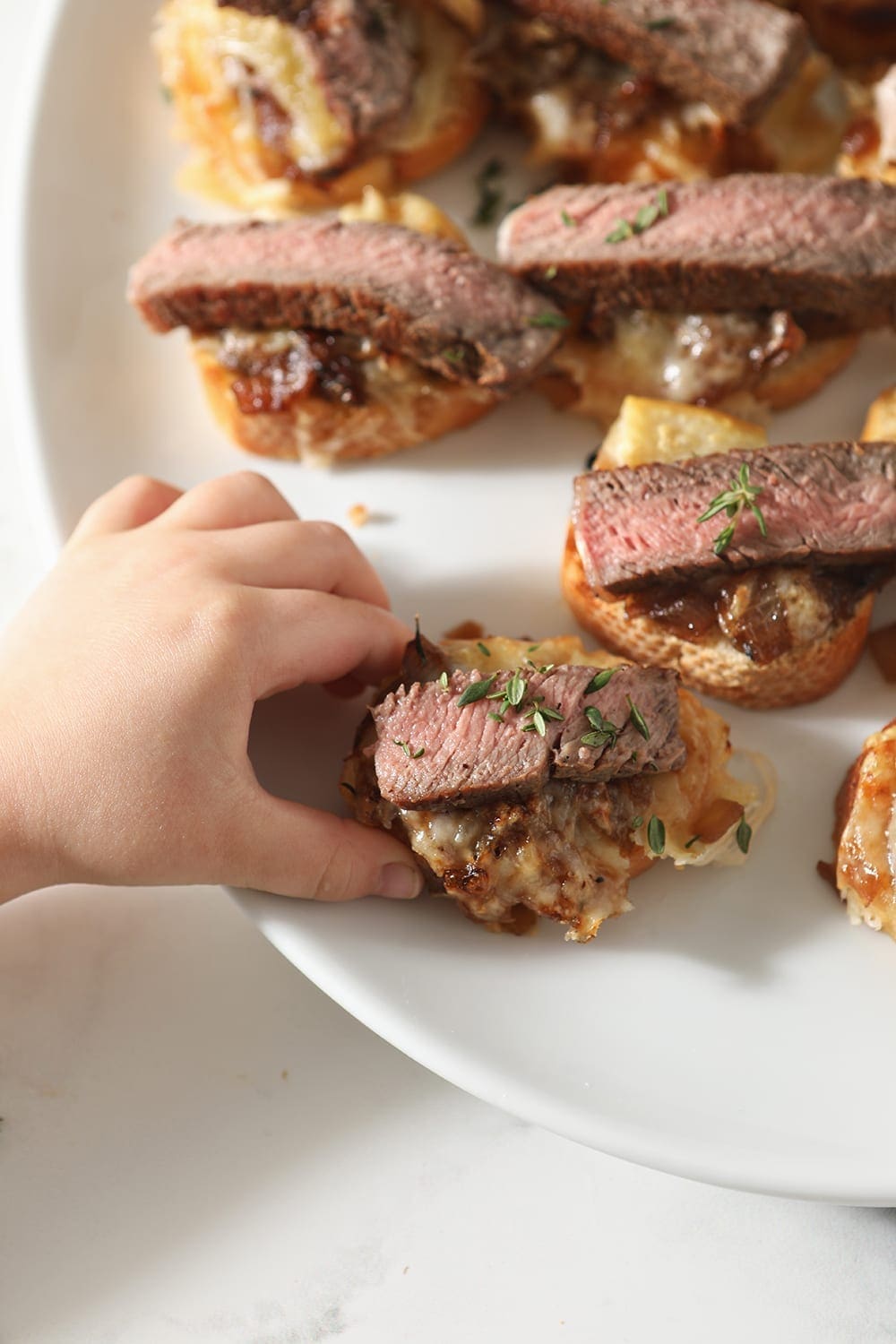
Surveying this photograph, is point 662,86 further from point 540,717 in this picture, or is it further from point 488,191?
point 540,717

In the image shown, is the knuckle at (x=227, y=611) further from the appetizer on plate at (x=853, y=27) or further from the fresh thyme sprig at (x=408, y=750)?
the appetizer on plate at (x=853, y=27)

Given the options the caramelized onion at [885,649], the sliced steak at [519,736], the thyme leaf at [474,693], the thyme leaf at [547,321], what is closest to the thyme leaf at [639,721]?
the sliced steak at [519,736]

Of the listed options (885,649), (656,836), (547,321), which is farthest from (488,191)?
(656,836)

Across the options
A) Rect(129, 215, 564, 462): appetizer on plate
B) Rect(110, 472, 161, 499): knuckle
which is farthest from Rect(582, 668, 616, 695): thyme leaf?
Rect(110, 472, 161, 499): knuckle

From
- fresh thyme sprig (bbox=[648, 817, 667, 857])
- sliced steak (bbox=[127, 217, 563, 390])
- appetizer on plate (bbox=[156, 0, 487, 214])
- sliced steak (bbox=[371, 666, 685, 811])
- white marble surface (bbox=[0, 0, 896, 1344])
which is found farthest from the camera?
appetizer on plate (bbox=[156, 0, 487, 214])

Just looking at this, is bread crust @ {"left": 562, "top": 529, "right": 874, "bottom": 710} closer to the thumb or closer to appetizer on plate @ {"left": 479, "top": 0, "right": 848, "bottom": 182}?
the thumb

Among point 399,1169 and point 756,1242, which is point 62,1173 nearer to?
point 399,1169

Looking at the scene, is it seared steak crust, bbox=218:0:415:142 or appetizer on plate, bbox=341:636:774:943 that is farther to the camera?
seared steak crust, bbox=218:0:415:142

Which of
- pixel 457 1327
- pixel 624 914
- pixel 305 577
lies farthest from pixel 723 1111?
pixel 305 577
